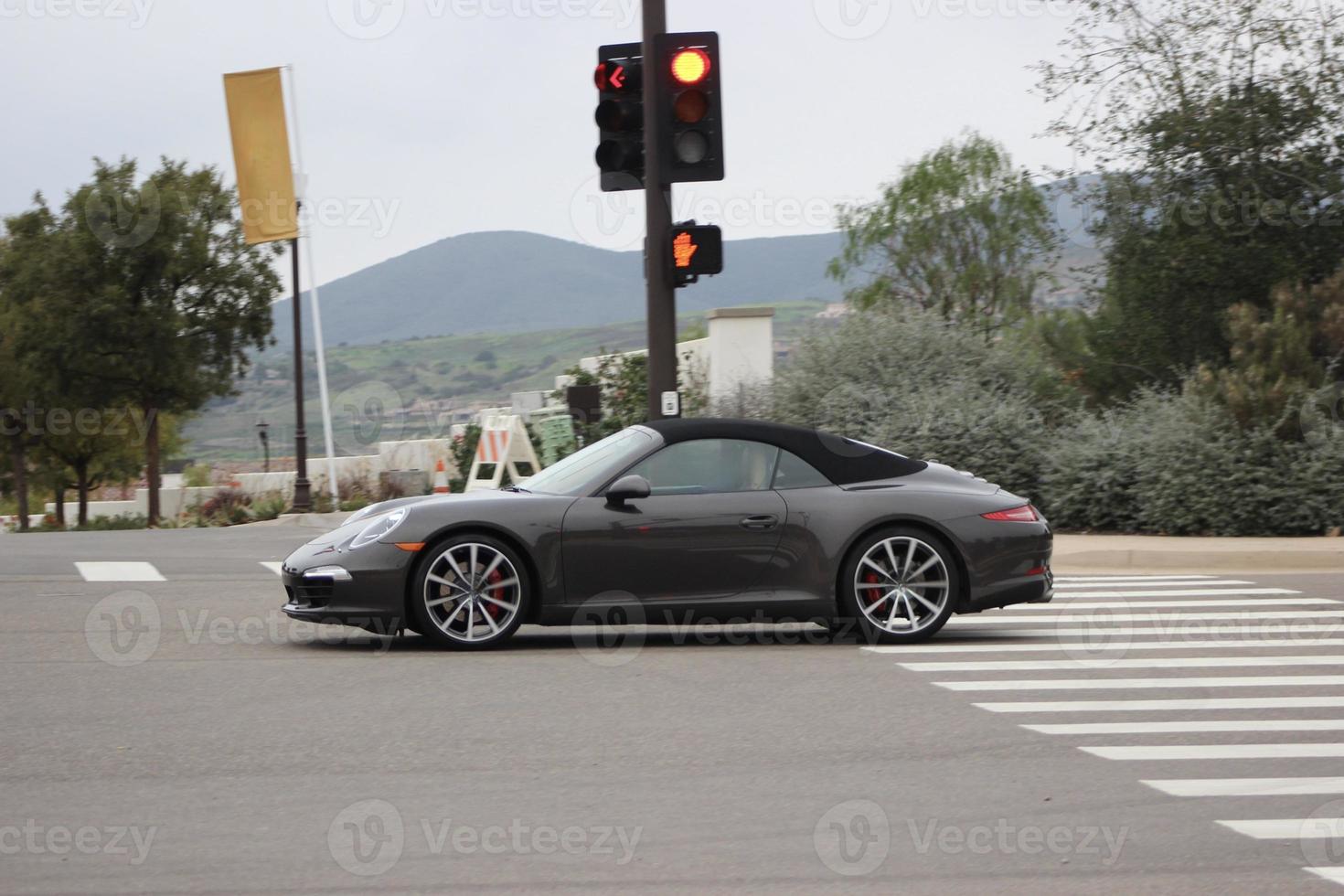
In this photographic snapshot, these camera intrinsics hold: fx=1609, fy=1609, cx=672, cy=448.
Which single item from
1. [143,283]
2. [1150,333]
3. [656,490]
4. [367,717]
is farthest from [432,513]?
[143,283]

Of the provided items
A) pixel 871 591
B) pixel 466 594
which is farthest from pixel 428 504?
pixel 871 591

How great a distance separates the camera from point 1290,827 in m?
5.77

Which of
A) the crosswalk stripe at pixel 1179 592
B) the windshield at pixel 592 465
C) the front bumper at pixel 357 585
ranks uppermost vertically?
the windshield at pixel 592 465

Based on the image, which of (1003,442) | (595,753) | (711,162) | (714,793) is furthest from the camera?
(1003,442)

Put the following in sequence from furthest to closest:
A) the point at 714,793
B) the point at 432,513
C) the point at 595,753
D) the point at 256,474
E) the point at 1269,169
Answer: the point at 256,474
the point at 1269,169
the point at 432,513
the point at 595,753
the point at 714,793

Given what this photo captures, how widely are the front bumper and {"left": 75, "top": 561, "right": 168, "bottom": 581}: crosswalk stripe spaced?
522 centimetres

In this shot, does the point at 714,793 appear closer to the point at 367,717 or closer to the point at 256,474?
the point at 367,717

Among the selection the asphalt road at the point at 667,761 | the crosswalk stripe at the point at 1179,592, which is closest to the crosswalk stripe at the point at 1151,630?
the asphalt road at the point at 667,761

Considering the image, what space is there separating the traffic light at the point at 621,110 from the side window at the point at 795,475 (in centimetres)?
457

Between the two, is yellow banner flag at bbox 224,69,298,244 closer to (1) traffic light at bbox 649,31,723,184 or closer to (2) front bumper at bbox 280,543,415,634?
(1) traffic light at bbox 649,31,723,184

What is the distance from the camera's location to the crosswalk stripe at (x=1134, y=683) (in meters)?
8.74

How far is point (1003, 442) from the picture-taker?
18.7 meters

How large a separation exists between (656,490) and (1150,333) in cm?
1527

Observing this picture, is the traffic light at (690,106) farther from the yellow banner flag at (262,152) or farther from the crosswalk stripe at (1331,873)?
the yellow banner flag at (262,152)
